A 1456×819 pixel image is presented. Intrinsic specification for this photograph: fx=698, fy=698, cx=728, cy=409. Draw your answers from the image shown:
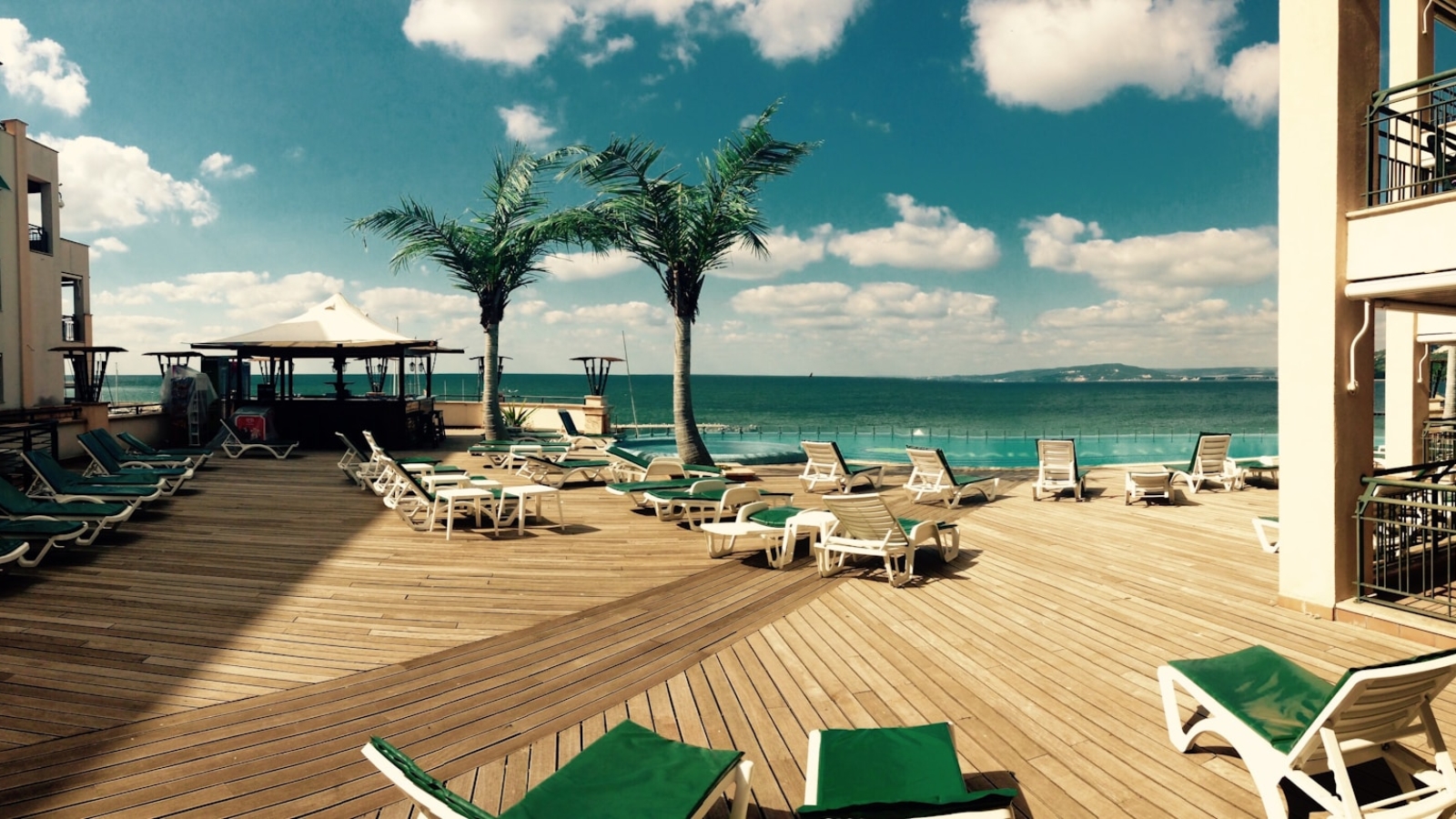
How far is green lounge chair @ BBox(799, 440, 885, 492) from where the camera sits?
36.8ft

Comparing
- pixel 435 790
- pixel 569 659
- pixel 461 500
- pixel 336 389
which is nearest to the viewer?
pixel 435 790

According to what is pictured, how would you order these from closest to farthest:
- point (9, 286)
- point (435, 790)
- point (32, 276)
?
point (435, 790) < point (9, 286) < point (32, 276)

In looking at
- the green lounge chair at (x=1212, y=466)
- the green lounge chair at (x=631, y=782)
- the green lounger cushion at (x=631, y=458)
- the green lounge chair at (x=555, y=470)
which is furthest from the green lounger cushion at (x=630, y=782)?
the green lounge chair at (x=1212, y=466)

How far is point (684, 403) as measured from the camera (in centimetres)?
1306

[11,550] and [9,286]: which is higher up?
[9,286]

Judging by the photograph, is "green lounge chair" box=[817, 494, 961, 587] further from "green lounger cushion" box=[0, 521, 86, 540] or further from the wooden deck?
"green lounger cushion" box=[0, 521, 86, 540]

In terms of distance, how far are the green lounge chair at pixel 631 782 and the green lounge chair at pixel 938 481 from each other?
7623 mm

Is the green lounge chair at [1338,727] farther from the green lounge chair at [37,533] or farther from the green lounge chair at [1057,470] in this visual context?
the green lounge chair at [37,533]

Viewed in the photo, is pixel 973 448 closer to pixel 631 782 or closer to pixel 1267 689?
pixel 1267 689

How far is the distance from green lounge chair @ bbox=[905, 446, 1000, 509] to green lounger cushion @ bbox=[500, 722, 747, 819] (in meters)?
7.61

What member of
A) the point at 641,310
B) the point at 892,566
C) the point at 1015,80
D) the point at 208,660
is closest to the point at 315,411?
the point at 208,660

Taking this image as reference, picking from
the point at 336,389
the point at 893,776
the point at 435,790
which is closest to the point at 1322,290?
the point at 893,776

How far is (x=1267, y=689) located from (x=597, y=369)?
21681mm

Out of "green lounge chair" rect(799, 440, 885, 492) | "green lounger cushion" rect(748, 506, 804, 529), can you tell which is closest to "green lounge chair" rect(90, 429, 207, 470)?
"green lounger cushion" rect(748, 506, 804, 529)
